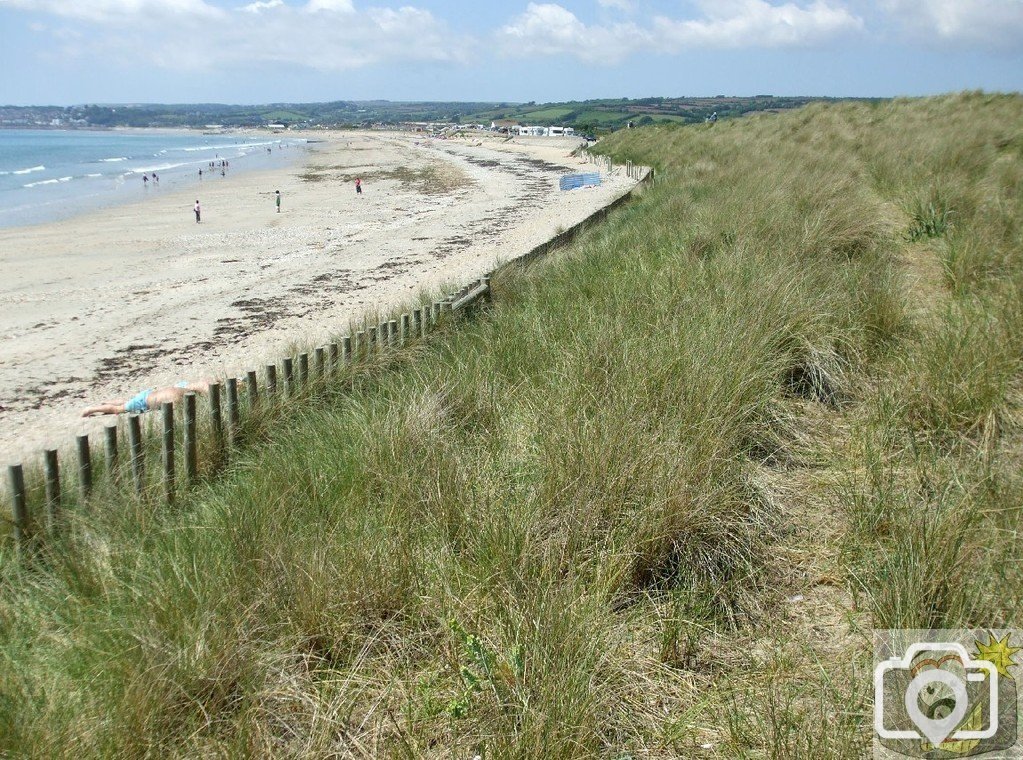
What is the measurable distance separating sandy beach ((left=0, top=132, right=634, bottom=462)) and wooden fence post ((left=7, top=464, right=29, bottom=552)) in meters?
3.32

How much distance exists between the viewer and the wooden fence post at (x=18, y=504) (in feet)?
13.1

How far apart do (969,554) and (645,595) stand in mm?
1134

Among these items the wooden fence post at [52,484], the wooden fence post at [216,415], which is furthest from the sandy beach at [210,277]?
the wooden fence post at [52,484]

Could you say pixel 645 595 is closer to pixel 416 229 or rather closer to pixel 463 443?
pixel 463 443

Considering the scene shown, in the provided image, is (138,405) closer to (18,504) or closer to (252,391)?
(252,391)

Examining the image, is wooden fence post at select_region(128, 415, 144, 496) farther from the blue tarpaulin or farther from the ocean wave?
the ocean wave

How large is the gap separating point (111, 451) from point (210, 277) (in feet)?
38.9

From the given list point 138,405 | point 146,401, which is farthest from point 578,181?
point 138,405

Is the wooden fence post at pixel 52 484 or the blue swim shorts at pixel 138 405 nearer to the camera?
the wooden fence post at pixel 52 484

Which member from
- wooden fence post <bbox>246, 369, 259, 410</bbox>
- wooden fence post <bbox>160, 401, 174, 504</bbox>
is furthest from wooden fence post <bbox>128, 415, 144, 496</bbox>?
wooden fence post <bbox>246, 369, 259, 410</bbox>

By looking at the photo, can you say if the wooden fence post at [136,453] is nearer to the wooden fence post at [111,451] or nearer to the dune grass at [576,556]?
the wooden fence post at [111,451]

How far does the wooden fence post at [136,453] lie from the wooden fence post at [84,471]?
0.24 m

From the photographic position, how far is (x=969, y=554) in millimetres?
2479

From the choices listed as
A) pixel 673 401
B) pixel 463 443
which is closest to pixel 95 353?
pixel 463 443
